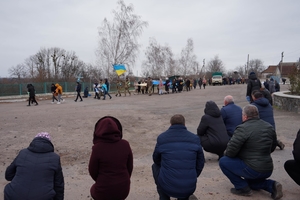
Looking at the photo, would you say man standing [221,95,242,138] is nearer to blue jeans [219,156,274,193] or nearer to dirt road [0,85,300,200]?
dirt road [0,85,300,200]

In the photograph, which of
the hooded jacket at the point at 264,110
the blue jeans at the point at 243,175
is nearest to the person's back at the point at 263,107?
the hooded jacket at the point at 264,110

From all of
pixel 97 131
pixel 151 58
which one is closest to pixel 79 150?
pixel 97 131

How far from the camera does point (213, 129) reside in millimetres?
5922

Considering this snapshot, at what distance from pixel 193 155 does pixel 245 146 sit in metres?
0.98

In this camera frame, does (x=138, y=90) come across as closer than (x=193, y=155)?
No

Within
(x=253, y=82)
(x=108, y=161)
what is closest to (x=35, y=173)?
(x=108, y=161)

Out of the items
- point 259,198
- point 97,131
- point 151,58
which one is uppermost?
point 151,58

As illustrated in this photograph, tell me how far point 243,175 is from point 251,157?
1.07ft

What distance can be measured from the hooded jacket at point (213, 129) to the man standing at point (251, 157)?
4.53 feet

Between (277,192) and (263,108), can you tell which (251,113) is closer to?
(277,192)

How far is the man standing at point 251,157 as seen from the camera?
423 centimetres

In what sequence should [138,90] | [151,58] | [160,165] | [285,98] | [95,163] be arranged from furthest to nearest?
[151,58], [138,90], [285,98], [160,165], [95,163]

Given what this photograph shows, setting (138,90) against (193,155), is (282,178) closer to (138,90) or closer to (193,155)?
(193,155)

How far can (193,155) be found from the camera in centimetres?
384
